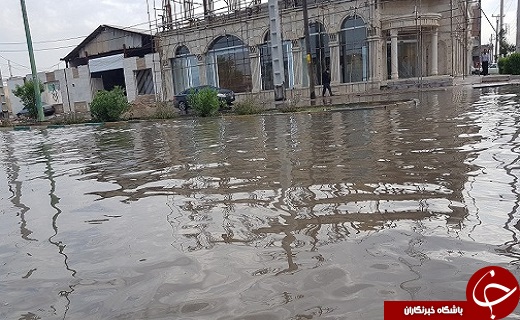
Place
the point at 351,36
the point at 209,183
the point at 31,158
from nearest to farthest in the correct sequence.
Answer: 1. the point at 209,183
2. the point at 31,158
3. the point at 351,36

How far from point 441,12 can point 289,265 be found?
3145 cm

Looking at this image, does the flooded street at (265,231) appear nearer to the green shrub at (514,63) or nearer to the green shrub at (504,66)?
the green shrub at (514,63)

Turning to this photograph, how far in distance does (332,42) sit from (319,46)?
1332mm

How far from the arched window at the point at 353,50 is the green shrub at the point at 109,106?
595 inches

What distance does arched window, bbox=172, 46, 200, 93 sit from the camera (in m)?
37.2

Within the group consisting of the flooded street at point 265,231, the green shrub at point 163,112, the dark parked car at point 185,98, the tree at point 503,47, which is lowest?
the flooded street at point 265,231

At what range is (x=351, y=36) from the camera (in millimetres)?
29906

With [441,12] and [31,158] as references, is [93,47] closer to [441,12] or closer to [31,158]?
[441,12]

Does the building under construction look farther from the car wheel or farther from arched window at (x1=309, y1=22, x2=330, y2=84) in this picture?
the car wheel

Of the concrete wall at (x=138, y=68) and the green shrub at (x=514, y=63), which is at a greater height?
the concrete wall at (x=138, y=68)

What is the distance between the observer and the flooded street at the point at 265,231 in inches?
123

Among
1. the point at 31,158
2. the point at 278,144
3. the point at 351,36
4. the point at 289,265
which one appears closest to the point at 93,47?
the point at 351,36

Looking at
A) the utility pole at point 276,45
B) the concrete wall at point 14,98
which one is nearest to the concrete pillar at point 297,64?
the utility pole at point 276,45

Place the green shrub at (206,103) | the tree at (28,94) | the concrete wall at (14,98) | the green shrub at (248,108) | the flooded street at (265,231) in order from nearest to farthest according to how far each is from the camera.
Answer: the flooded street at (265,231) → the green shrub at (248,108) → the green shrub at (206,103) → the tree at (28,94) → the concrete wall at (14,98)
